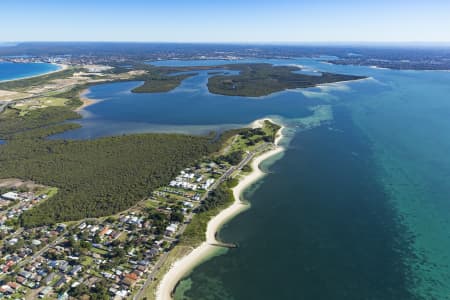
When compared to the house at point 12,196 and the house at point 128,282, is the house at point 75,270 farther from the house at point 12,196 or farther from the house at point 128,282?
the house at point 12,196

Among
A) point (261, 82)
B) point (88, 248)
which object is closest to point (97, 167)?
point (88, 248)

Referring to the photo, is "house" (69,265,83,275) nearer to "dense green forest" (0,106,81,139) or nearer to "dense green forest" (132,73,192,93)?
"dense green forest" (0,106,81,139)

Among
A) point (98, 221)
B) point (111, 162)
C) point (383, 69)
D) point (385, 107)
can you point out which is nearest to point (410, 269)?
point (98, 221)

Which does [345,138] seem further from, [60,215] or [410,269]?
[60,215]

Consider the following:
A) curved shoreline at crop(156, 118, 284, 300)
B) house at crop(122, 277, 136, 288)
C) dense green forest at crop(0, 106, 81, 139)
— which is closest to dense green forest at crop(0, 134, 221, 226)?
dense green forest at crop(0, 106, 81, 139)

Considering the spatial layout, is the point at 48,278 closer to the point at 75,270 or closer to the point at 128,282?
the point at 75,270
